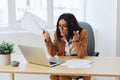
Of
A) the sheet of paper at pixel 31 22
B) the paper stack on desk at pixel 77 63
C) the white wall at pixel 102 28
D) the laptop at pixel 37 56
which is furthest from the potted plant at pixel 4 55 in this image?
the white wall at pixel 102 28

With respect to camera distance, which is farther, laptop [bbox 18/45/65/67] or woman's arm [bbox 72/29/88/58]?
woman's arm [bbox 72/29/88/58]

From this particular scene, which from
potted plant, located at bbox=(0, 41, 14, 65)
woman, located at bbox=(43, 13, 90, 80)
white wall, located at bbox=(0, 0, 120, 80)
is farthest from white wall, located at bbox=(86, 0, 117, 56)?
potted plant, located at bbox=(0, 41, 14, 65)

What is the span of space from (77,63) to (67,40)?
14.8 inches

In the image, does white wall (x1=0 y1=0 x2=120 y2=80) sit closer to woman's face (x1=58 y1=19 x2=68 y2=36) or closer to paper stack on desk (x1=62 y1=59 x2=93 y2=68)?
woman's face (x1=58 y1=19 x2=68 y2=36)

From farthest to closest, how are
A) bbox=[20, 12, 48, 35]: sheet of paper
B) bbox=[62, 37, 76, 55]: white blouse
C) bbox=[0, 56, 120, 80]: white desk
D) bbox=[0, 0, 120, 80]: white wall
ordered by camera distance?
bbox=[0, 0, 120, 80]: white wall, bbox=[62, 37, 76, 55]: white blouse, bbox=[20, 12, 48, 35]: sheet of paper, bbox=[0, 56, 120, 80]: white desk

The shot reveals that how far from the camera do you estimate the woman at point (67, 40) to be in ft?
7.71

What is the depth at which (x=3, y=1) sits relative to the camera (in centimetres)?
345

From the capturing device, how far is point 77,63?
2.14 metres

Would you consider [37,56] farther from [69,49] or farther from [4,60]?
[69,49]

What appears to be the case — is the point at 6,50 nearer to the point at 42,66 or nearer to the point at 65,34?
the point at 42,66

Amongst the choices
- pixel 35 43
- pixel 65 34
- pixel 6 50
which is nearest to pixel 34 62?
pixel 6 50

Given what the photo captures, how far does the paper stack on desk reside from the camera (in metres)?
2.06

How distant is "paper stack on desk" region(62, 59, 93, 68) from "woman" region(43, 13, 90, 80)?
0.48 feet

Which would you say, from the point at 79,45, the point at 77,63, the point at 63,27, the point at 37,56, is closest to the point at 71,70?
the point at 77,63
